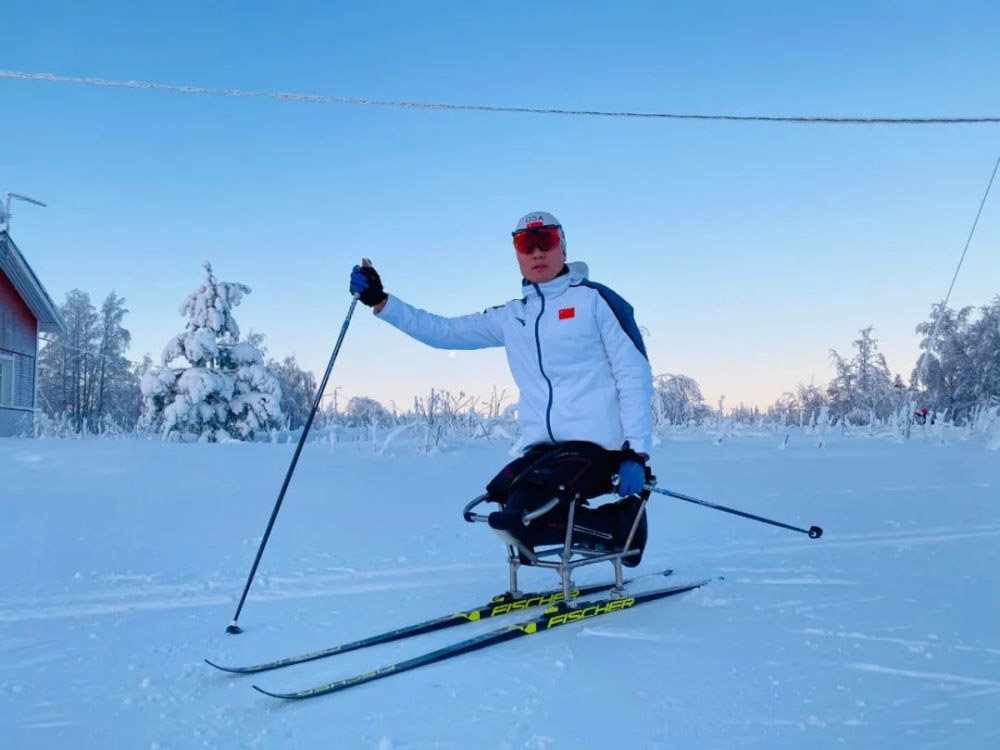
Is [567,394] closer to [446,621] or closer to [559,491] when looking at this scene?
[559,491]

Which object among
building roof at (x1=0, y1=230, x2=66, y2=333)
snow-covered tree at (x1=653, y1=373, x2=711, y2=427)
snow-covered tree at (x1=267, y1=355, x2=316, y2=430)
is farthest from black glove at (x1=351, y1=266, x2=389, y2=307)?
snow-covered tree at (x1=267, y1=355, x2=316, y2=430)

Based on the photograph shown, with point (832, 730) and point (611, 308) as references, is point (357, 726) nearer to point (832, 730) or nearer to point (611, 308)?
point (832, 730)

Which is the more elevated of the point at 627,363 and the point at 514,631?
the point at 627,363

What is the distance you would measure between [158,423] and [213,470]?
19.3 meters

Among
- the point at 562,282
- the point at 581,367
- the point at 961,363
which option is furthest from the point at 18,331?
the point at 961,363

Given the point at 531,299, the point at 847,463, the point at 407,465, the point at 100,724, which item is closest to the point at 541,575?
the point at 531,299

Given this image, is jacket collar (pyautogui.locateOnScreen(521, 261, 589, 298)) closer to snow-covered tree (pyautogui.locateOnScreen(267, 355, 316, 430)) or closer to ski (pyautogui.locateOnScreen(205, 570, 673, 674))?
ski (pyautogui.locateOnScreen(205, 570, 673, 674))

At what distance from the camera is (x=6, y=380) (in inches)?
831

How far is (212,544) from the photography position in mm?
5551

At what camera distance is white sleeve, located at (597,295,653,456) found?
389 centimetres

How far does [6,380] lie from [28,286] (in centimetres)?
274

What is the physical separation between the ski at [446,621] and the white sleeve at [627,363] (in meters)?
0.94

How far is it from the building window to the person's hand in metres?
22.3

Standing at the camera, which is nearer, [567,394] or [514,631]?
[514,631]
